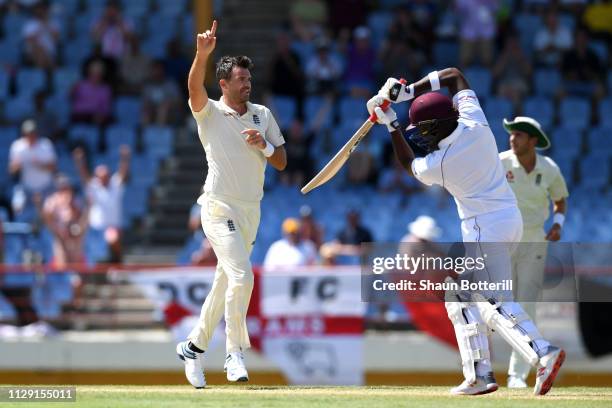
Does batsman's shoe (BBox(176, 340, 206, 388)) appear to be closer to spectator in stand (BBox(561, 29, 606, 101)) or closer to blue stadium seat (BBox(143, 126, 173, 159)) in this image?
blue stadium seat (BBox(143, 126, 173, 159))

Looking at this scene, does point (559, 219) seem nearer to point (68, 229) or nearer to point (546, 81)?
point (68, 229)

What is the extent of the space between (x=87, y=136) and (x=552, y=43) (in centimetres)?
725

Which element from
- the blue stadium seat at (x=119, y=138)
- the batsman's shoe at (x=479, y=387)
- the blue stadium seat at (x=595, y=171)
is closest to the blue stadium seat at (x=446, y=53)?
the blue stadium seat at (x=595, y=171)

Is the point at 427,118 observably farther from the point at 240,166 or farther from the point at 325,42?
the point at 325,42

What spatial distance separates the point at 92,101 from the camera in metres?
20.5

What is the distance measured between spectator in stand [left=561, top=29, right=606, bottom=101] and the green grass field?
1034 centimetres

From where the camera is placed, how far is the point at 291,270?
51.2ft

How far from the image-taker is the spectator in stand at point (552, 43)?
67.7ft

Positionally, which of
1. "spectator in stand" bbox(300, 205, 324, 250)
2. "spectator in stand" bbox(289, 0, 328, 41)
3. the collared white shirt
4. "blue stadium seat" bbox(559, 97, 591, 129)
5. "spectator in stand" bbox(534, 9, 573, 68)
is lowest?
"spectator in stand" bbox(300, 205, 324, 250)

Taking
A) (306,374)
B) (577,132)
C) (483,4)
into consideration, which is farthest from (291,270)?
(483,4)

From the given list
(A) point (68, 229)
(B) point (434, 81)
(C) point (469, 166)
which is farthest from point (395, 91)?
(A) point (68, 229)

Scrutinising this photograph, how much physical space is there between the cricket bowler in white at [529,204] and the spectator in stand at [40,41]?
38.6 feet

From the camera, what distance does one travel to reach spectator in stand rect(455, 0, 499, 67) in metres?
20.6

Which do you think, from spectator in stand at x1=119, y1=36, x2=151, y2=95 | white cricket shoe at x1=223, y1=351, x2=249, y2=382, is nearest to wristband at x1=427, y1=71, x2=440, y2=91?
white cricket shoe at x1=223, y1=351, x2=249, y2=382
